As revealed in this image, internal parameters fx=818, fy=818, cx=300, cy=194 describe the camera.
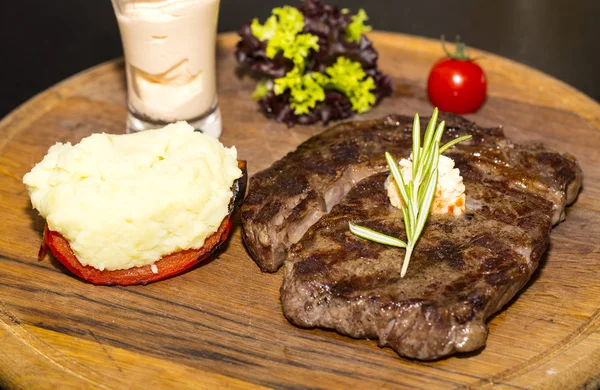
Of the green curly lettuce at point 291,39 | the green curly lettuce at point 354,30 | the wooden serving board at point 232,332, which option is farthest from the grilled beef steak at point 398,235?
the green curly lettuce at point 354,30

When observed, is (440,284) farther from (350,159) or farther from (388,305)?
(350,159)

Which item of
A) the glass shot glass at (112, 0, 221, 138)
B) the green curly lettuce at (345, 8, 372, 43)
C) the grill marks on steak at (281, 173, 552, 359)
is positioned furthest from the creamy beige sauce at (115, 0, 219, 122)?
the grill marks on steak at (281, 173, 552, 359)

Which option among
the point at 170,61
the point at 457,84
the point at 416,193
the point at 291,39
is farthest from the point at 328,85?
the point at 416,193

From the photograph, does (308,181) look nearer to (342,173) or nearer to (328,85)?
(342,173)

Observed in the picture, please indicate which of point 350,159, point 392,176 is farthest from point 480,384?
point 350,159

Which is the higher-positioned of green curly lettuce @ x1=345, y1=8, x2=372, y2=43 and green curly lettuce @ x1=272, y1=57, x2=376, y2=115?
green curly lettuce @ x1=345, y1=8, x2=372, y2=43

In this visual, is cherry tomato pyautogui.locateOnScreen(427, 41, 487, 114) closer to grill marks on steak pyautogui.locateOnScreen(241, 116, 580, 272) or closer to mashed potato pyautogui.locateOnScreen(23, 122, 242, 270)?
grill marks on steak pyautogui.locateOnScreen(241, 116, 580, 272)

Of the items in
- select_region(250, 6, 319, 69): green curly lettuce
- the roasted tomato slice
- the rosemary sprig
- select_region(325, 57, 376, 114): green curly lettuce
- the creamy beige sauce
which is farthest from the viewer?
select_region(325, 57, 376, 114): green curly lettuce
